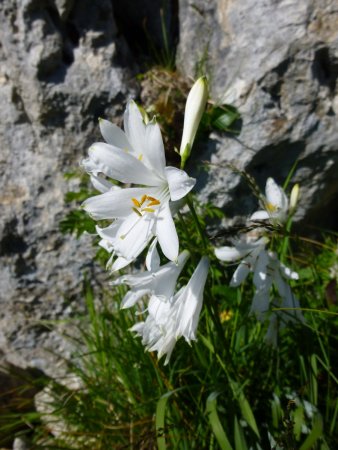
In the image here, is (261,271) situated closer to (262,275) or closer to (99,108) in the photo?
(262,275)

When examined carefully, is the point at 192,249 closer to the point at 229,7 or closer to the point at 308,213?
the point at 308,213

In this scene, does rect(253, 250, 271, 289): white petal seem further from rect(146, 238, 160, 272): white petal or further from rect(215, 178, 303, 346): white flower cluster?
rect(146, 238, 160, 272): white petal

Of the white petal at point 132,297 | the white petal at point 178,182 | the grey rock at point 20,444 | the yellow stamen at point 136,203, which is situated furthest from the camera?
the grey rock at point 20,444

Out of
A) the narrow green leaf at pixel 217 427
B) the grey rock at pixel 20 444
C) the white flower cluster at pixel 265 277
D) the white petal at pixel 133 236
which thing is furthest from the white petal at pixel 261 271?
the grey rock at pixel 20 444

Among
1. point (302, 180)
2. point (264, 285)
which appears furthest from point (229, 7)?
point (264, 285)

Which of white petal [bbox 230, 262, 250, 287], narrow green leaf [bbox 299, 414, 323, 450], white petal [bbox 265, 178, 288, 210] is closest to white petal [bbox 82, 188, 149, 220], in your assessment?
white petal [bbox 230, 262, 250, 287]

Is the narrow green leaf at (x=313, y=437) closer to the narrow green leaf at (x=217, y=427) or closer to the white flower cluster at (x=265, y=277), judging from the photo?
the narrow green leaf at (x=217, y=427)
